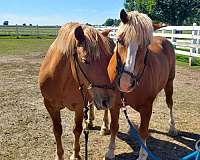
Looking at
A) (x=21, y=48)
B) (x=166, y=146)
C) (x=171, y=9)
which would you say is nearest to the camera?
(x=166, y=146)

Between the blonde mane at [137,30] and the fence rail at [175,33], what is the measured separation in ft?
26.9

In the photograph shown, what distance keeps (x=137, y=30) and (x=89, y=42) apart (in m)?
0.47

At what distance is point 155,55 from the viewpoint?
4.59 metres

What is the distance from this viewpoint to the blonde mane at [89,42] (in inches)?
122

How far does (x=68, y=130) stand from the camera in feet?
17.9

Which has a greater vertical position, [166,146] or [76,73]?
[76,73]

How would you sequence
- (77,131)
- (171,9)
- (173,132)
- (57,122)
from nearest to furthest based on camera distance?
(57,122), (77,131), (173,132), (171,9)

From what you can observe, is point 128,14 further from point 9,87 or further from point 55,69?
point 9,87

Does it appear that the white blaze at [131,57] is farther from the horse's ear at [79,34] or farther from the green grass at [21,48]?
the green grass at [21,48]

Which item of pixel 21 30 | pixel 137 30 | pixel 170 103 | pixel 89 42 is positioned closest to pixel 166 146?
pixel 170 103

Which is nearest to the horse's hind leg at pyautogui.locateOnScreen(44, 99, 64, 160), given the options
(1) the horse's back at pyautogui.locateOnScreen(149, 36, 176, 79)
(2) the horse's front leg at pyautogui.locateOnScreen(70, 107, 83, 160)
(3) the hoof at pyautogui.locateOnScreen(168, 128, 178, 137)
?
(2) the horse's front leg at pyautogui.locateOnScreen(70, 107, 83, 160)

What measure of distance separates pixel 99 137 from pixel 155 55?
1591 millimetres

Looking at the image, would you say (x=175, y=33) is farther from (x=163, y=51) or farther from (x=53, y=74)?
(x=53, y=74)

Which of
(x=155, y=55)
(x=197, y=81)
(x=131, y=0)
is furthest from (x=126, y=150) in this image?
(x=131, y=0)
